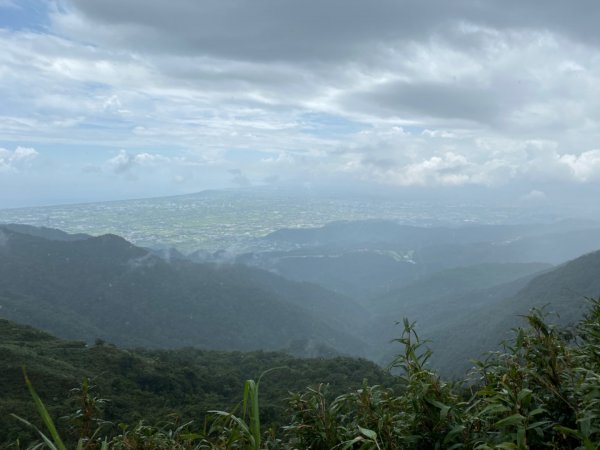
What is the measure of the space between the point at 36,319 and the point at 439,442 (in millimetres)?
122840

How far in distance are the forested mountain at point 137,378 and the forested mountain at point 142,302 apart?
55415 mm

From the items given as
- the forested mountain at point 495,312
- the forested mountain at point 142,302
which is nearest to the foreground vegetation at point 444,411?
the forested mountain at point 495,312

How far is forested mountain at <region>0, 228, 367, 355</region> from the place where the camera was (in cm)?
12038

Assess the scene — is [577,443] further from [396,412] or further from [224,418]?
[224,418]

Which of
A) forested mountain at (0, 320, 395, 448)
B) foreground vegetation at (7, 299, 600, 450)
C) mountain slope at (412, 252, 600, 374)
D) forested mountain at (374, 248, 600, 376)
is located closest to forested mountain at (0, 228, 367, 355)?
forested mountain at (374, 248, 600, 376)

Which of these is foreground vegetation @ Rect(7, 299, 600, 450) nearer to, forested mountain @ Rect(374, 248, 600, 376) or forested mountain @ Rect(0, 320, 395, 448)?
forested mountain @ Rect(0, 320, 395, 448)

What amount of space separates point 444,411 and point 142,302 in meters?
153

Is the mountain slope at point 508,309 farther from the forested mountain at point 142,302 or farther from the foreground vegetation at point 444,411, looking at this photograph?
the foreground vegetation at point 444,411

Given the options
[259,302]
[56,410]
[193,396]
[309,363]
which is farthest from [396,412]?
[259,302]

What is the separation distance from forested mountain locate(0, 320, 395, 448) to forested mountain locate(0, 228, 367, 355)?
55.4 meters

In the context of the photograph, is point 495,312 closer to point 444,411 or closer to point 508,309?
point 508,309

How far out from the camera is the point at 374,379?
47.8 metres

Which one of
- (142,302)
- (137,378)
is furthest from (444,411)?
(142,302)

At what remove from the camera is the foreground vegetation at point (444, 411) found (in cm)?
226
